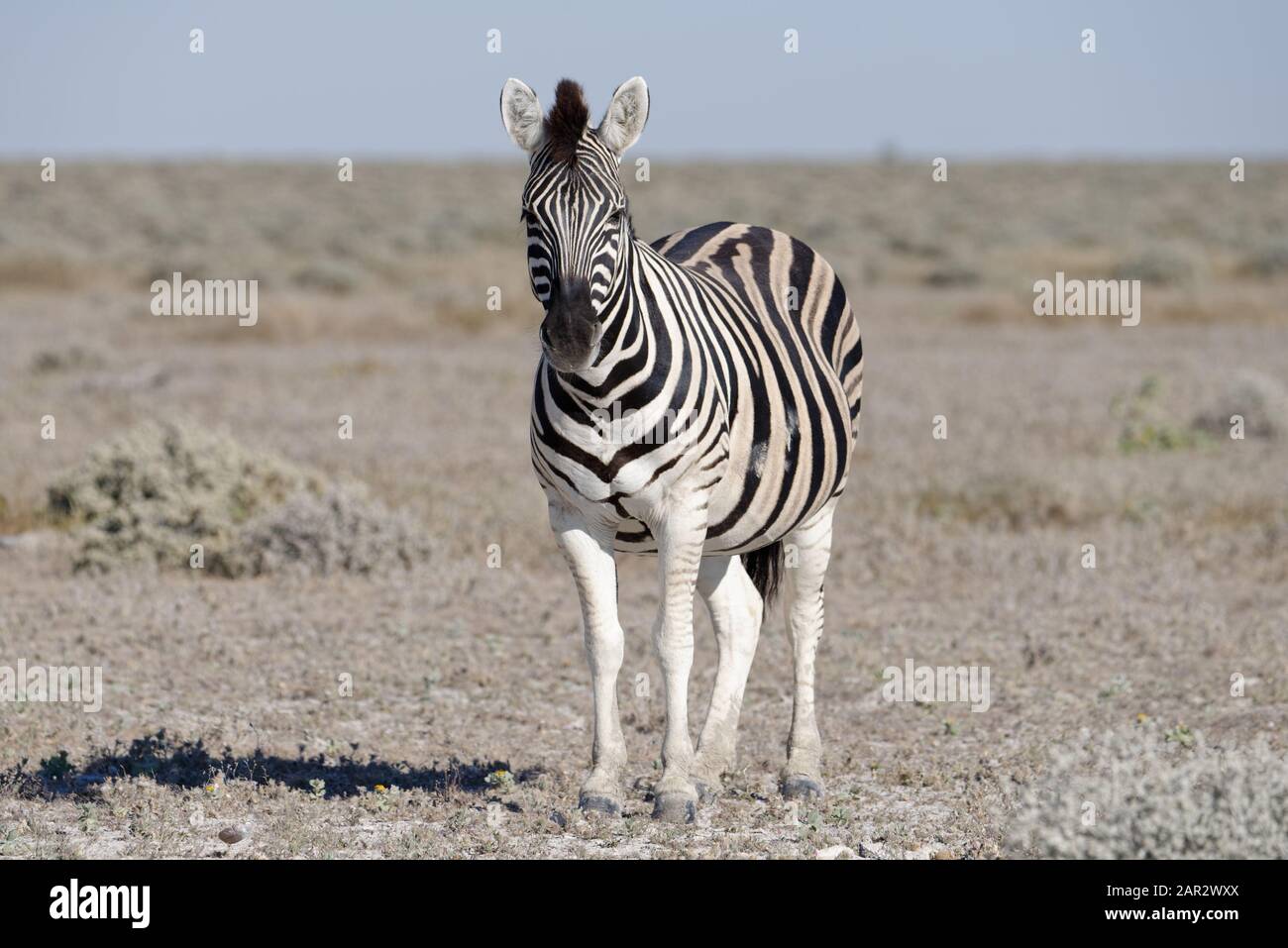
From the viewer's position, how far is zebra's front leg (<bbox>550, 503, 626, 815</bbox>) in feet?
19.2

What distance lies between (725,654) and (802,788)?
2.24 feet

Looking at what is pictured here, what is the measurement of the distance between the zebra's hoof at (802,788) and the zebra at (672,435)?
15 millimetres

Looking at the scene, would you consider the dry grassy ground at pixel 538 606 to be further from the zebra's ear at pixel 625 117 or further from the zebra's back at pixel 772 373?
the zebra's ear at pixel 625 117

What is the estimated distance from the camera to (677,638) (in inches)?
234

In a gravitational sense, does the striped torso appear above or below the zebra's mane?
below

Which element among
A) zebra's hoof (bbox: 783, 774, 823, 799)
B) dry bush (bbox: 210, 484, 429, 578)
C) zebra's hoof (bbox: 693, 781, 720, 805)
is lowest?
zebra's hoof (bbox: 783, 774, 823, 799)

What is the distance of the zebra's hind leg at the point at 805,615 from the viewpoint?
6895mm

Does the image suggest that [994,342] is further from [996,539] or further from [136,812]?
[136,812]

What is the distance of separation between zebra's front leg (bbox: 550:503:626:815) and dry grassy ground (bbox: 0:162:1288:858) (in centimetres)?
16

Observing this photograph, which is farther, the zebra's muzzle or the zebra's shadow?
the zebra's shadow

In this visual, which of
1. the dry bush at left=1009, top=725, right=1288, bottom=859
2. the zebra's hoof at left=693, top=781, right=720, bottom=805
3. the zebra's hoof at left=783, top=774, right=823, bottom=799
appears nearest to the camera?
the dry bush at left=1009, top=725, right=1288, bottom=859

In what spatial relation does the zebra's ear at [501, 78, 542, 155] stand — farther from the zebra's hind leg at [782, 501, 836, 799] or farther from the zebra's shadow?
the zebra's shadow

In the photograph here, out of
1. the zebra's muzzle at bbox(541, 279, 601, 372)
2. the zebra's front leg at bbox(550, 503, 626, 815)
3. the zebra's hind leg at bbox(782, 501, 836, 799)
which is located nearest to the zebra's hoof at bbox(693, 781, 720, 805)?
the zebra's front leg at bbox(550, 503, 626, 815)

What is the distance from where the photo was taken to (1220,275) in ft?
103
